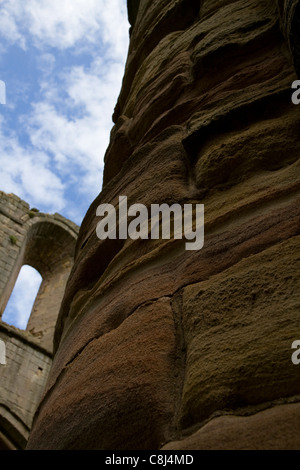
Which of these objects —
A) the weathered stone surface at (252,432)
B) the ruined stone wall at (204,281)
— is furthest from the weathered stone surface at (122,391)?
the weathered stone surface at (252,432)

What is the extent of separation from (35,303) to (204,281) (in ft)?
33.3

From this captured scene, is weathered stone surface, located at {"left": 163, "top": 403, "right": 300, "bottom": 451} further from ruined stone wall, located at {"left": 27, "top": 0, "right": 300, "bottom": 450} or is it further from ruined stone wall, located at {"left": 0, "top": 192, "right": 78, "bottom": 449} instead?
ruined stone wall, located at {"left": 0, "top": 192, "right": 78, "bottom": 449}

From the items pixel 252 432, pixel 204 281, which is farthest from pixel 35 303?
pixel 252 432

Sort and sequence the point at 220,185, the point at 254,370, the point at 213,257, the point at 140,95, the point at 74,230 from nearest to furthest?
the point at 254,370 → the point at 213,257 → the point at 220,185 → the point at 140,95 → the point at 74,230

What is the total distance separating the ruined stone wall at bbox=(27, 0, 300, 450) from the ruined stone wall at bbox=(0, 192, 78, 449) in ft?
22.0

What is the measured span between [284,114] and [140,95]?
100 centimetres

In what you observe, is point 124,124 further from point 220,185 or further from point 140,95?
point 220,185

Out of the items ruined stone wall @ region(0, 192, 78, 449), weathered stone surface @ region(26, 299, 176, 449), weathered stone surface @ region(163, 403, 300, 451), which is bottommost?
weathered stone surface @ region(163, 403, 300, 451)

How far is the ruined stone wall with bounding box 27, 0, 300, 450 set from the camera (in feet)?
3.38

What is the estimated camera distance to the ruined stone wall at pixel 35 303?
326 inches

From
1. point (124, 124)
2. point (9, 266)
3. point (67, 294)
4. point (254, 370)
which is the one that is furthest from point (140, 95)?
point (9, 266)

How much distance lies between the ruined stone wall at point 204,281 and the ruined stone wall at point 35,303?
671 cm

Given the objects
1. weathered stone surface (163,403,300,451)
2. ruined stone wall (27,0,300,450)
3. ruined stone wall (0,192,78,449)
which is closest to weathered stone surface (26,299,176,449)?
ruined stone wall (27,0,300,450)

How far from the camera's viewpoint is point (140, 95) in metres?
2.52
